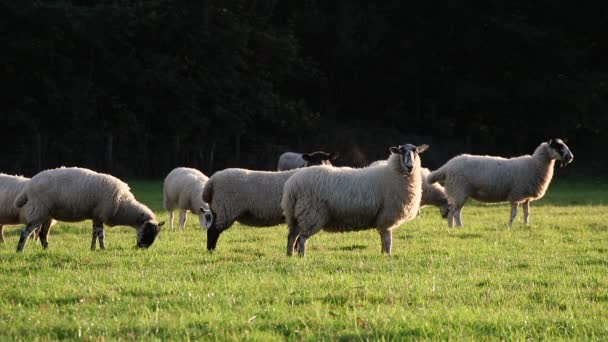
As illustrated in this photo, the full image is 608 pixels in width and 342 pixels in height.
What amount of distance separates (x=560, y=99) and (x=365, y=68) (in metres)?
10.7

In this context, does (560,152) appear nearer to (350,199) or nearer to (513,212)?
(513,212)

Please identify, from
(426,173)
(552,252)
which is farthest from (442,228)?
(552,252)

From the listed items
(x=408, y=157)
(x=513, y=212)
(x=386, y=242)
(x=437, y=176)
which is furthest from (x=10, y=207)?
(x=513, y=212)

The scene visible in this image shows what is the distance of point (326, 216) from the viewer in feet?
39.8

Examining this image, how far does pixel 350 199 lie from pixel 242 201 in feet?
6.46

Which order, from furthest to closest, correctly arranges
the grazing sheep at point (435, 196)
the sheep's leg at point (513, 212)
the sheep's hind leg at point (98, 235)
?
the grazing sheep at point (435, 196), the sheep's leg at point (513, 212), the sheep's hind leg at point (98, 235)

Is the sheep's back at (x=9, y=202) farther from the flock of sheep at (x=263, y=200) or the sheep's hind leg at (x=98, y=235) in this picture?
the sheep's hind leg at (x=98, y=235)

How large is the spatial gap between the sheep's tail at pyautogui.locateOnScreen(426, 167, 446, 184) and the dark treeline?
70.5ft

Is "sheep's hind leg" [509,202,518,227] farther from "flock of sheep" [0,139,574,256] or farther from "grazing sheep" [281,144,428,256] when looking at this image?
→ "grazing sheep" [281,144,428,256]

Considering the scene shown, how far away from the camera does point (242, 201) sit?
13250mm

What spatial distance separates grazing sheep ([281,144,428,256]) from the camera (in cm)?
1208

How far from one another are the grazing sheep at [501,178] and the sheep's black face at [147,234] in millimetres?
7099

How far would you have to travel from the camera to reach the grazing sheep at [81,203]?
13.1 metres

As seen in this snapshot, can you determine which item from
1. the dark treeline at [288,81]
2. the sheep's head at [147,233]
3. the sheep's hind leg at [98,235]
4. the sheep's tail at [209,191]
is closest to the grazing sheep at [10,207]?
the sheep's hind leg at [98,235]
